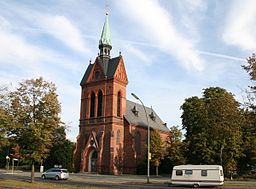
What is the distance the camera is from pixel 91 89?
64812 mm

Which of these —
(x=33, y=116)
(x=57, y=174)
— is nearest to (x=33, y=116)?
(x=33, y=116)

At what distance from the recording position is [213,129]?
41562mm

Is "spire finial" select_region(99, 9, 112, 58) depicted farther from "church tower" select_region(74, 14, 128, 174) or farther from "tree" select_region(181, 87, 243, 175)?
"tree" select_region(181, 87, 243, 175)

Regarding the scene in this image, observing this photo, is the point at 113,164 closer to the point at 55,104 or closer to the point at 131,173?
the point at 131,173

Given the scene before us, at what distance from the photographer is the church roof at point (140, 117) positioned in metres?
66.1

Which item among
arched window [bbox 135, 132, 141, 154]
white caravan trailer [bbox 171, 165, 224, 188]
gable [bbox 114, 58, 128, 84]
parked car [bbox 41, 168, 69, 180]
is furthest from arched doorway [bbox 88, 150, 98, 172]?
white caravan trailer [bbox 171, 165, 224, 188]

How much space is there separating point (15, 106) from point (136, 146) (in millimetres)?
37340

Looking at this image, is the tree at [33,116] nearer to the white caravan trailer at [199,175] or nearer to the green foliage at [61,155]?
the white caravan trailer at [199,175]

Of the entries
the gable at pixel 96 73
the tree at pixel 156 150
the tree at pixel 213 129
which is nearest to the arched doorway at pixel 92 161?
the tree at pixel 156 150

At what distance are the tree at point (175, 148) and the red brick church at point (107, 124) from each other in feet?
27.0

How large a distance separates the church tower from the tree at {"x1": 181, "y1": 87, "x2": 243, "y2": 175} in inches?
507

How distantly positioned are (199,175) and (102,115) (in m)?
31.0

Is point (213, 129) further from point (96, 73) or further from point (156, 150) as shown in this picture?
point (96, 73)

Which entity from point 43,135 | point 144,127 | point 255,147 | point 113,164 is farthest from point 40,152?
point 144,127
